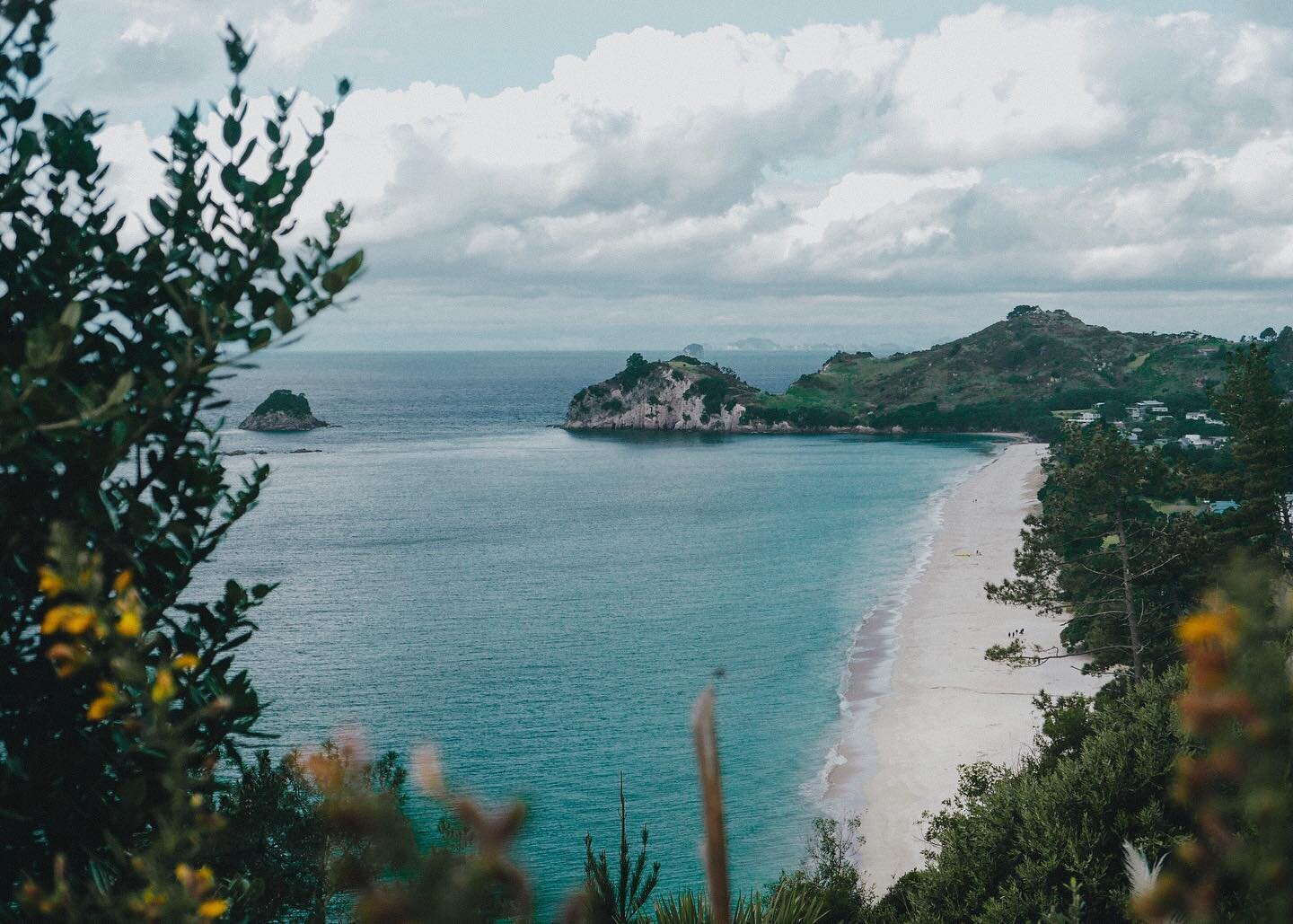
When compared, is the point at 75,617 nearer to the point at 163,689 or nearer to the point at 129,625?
the point at 129,625

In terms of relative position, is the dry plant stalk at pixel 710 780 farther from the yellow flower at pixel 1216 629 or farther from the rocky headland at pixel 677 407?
the rocky headland at pixel 677 407

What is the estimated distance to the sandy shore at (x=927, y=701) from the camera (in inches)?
1420

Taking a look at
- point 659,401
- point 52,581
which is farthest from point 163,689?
point 659,401

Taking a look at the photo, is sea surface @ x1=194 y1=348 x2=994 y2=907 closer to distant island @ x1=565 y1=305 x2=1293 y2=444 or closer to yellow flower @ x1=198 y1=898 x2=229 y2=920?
yellow flower @ x1=198 y1=898 x2=229 y2=920

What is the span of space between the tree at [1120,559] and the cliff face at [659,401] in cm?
15067

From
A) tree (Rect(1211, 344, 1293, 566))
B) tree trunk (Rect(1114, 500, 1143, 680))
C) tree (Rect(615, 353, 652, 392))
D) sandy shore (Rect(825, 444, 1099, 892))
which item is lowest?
sandy shore (Rect(825, 444, 1099, 892))

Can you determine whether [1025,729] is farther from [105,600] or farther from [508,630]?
[105,600]

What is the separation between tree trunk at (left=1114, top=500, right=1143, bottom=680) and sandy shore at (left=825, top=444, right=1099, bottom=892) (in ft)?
25.8

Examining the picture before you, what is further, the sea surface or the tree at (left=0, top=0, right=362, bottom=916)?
the sea surface

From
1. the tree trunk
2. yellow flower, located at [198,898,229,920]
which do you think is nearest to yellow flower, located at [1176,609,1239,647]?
yellow flower, located at [198,898,229,920]

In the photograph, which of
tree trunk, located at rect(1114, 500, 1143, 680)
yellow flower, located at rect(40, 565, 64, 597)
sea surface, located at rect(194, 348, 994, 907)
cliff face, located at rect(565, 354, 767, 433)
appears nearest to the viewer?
yellow flower, located at rect(40, 565, 64, 597)

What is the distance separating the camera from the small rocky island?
584 ft

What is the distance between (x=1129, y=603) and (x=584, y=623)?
35723 millimetres

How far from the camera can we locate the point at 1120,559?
35.4 metres
